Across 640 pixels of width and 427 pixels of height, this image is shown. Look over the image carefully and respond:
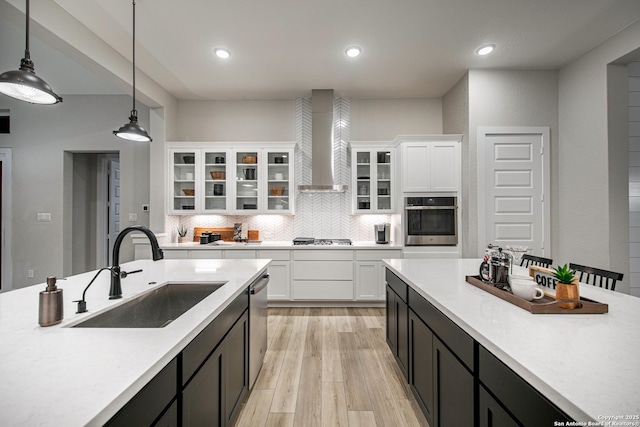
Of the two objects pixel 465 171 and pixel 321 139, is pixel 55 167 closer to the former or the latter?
pixel 321 139

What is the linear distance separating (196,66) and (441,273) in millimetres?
3636

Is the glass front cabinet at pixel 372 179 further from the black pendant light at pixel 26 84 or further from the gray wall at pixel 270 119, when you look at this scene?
the black pendant light at pixel 26 84

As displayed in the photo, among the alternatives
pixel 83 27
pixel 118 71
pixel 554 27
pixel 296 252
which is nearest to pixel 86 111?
pixel 118 71

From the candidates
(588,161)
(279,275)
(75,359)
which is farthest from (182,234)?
(588,161)

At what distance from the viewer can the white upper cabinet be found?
3.74 metres

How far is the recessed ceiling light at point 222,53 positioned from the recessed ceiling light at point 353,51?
53.3 inches

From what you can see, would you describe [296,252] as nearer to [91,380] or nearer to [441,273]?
[441,273]

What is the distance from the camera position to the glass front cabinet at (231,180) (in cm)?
414

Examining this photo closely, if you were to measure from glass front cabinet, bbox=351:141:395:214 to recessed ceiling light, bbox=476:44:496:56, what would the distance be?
1.48 metres

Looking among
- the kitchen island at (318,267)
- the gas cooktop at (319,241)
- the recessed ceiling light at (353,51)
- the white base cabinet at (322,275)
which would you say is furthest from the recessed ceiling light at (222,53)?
the white base cabinet at (322,275)

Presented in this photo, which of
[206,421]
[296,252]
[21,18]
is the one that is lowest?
[206,421]

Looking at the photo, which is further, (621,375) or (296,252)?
(296,252)

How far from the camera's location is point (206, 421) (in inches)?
46.8

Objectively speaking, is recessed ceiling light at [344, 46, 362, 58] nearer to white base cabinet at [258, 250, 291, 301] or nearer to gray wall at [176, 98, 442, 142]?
gray wall at [176, 98, 442, 142]
